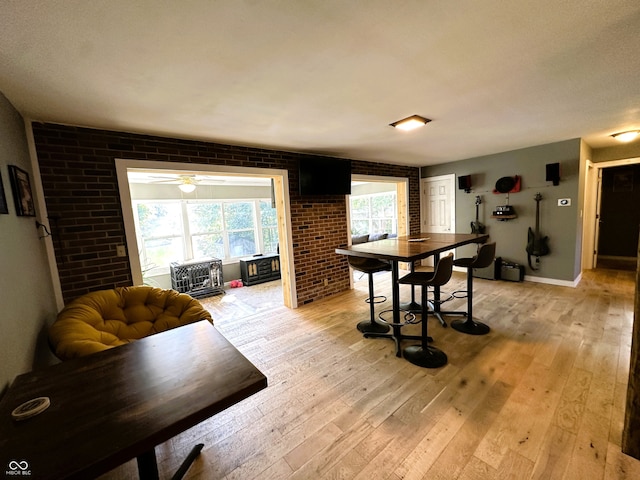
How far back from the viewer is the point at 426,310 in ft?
7.89

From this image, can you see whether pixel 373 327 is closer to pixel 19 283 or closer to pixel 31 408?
pixel 31 408

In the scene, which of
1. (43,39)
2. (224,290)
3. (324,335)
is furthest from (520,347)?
(224,290)

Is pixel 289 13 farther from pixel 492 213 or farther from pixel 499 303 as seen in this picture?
pixel 492 213

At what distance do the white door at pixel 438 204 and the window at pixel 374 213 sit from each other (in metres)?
1.41

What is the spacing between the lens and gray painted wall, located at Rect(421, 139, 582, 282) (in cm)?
415

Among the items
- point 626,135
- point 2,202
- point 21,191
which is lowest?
point 2,202

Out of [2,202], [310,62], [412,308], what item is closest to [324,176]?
[412,308]

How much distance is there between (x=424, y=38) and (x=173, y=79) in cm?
155

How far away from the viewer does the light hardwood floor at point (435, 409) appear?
1.50 metres

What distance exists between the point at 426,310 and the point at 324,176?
2529 millimetres

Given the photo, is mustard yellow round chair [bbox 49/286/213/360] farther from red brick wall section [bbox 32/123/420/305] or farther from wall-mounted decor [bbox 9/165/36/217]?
wall-mounted decor [bbox 9/165/36/217]

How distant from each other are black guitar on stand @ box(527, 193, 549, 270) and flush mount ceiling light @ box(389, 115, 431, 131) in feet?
10.2

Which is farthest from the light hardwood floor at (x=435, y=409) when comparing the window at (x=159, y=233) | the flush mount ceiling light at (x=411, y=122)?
the window at (x=159, y=233)

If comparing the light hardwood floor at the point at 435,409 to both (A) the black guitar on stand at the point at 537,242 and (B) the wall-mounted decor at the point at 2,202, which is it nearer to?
(A) the black guitar on stand at the point at 537,242
